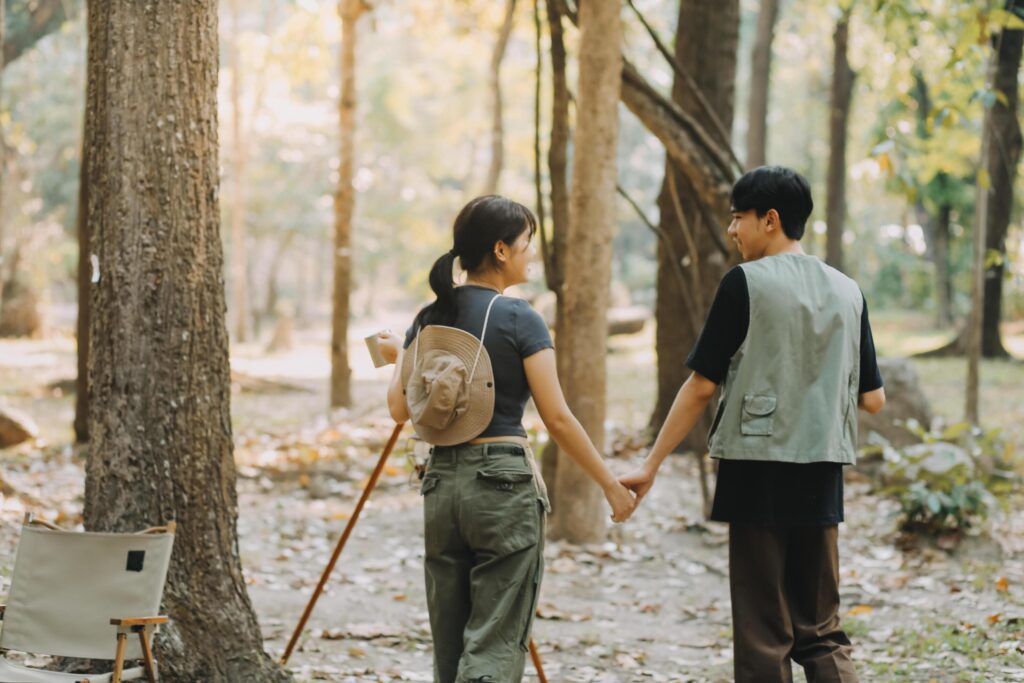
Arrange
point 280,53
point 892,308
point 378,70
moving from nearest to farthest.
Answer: point 280,53
point 892,308
point 378,70

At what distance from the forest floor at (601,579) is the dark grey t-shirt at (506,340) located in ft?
4.75

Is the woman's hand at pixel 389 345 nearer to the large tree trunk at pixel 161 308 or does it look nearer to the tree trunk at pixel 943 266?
the large tree trunk at pixel 161 308

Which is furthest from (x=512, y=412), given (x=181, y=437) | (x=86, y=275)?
(x=86, y=275)

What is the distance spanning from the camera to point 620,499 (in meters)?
3.80

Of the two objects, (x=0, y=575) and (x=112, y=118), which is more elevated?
(x=112, y=118)

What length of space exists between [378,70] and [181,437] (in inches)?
1371

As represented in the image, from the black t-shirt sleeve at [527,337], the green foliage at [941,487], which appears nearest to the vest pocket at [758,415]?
the black t-shirt sleeve at [527,337]

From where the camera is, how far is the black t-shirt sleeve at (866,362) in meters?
3.73

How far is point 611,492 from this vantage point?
3.79 m

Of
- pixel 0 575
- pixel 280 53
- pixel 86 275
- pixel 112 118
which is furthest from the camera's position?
pixel 280 53

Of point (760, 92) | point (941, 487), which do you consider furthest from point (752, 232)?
point (760, 92)

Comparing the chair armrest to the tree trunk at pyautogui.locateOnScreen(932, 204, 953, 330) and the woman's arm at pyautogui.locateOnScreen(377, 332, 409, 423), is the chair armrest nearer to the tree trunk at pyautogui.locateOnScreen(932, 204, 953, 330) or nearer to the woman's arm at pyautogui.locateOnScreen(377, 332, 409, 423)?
the woman's arm at pyautogui.locateOnScreen(377, 332, 409, 423)

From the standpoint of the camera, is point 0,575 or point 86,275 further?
point 86,275

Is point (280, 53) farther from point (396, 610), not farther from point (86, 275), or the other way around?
point (396, 610)
